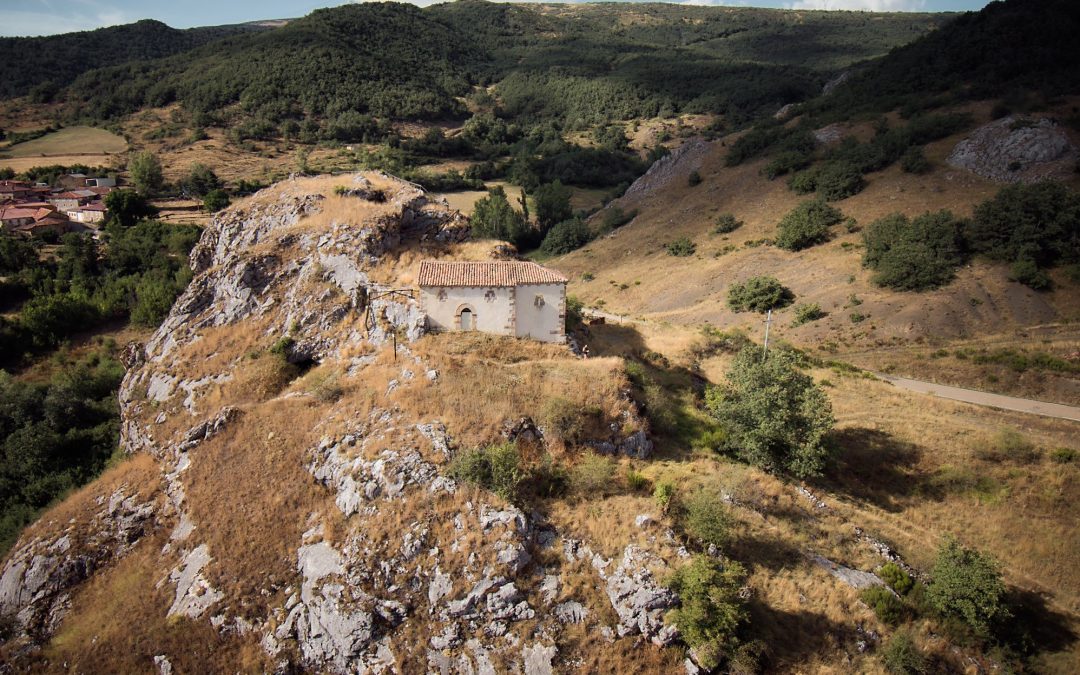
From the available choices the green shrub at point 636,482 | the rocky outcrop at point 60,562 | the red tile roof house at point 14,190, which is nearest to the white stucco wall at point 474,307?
the green shrub at point 636,482

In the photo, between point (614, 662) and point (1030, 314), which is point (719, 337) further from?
point (614, 662)

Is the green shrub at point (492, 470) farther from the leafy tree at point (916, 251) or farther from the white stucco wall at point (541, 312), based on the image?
the leafy tree at point (916, 251)

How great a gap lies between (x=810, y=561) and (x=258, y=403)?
24307mm

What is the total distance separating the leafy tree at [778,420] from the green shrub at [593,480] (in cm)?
859

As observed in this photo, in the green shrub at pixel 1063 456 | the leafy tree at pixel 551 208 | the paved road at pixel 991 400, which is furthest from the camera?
the leafy tree at pixel 551 208

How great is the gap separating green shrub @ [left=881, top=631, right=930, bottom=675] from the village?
300 feet

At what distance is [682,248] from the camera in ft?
221

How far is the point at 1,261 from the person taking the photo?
204 ft

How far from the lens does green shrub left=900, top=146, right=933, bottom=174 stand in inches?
2387

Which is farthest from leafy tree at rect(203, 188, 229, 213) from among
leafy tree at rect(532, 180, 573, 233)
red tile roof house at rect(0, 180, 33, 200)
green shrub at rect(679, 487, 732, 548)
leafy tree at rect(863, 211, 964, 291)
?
leafy tree at rect(863, 211, 964, 291)

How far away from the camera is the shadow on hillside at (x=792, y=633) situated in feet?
54.1

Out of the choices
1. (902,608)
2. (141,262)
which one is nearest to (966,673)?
(902,608)

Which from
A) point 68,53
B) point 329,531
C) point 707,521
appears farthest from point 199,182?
point 68,53

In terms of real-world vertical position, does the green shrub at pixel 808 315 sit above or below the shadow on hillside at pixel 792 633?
above
